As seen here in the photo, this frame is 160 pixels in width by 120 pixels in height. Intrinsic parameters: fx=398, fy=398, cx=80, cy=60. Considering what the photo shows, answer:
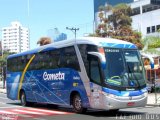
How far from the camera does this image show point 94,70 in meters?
17.6

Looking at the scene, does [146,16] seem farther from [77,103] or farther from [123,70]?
[123,70]

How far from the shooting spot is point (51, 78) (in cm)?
2131

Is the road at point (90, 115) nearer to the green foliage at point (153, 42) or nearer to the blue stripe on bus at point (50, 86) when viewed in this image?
the blue stripe on bus at point (50, 86)

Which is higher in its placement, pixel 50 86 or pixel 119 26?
pixel 119 26

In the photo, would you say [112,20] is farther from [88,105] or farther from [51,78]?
[88,105]

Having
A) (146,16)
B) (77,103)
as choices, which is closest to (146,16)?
(146,16)

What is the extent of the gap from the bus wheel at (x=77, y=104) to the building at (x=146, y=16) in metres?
35.1

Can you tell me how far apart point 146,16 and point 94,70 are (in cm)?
4032

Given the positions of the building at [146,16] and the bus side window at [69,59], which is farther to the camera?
the building at [146,16]

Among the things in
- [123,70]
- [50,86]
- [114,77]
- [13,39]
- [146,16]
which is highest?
[13,39]

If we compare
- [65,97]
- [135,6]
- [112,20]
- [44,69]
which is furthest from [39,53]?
[135,6]

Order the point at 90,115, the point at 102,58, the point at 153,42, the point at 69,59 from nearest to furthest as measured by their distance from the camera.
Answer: the point at 102,58, the point at 90,115, the point at 69,59, the point at 153,42

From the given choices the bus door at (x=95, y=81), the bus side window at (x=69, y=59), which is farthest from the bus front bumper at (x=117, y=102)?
the bus side window at (x=69, y=59)

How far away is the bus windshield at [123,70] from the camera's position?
1697 cm
